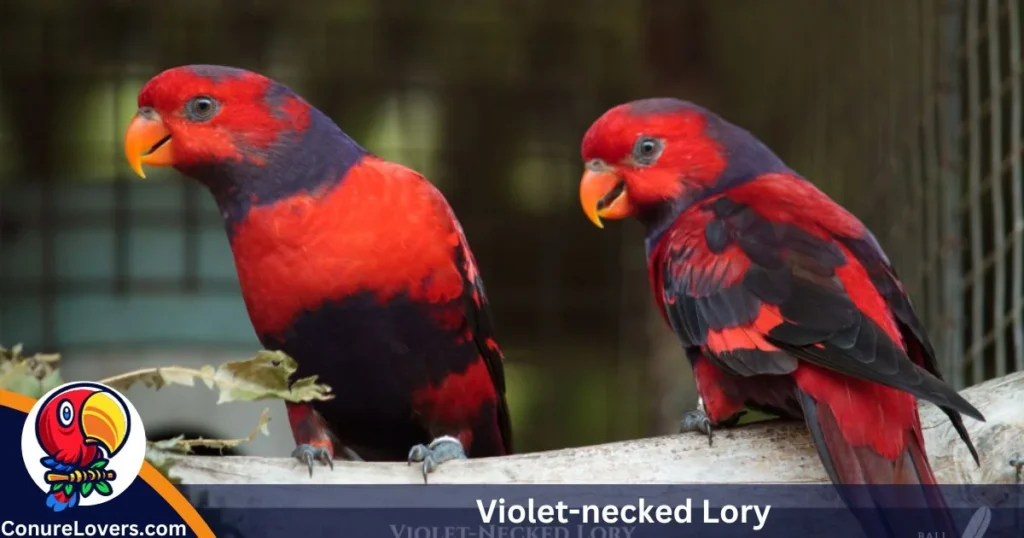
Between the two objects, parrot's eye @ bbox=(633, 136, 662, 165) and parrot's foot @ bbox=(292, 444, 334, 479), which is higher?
parrot's eye @ bbox=(633, 136, 662, 165)

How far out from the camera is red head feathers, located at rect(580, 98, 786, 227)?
3.92ft

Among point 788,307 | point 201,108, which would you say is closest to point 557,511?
point 788,307

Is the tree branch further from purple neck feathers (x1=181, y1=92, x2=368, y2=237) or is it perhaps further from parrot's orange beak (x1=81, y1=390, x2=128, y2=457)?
purple neck feathers (x1=181, y1=92, x2=368, y2=237)

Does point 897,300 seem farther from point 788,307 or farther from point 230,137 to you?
point 230,137

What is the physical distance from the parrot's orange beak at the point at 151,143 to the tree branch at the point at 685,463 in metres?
0.29

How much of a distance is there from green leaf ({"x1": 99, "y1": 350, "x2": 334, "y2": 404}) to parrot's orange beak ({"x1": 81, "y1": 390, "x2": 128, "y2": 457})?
2 centimetres

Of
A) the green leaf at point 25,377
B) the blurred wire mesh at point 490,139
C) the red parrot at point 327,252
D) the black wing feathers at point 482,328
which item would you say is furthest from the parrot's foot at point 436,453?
the blurred wire mesh at point 490,139

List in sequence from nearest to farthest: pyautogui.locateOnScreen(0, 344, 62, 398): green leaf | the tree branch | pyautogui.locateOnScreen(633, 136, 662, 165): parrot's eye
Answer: pyautogui.locateOnScreen(0, 344, 62, 398): green leaf < the tree branch < pyautogui.locateOnScreen(633, 136, 662, 165): parrot's eye

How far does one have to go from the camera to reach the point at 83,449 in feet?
3.12

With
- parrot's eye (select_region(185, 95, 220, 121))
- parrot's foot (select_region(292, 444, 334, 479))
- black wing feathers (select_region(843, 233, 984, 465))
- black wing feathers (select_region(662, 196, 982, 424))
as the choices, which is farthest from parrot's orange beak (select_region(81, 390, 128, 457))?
black wing feathers (select_region(843, 233, 984, 465))

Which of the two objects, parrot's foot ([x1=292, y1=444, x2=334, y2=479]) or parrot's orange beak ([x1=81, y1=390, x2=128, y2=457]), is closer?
parrot's orange beak ([x1=81, y1=390, x2=128, y2=457])

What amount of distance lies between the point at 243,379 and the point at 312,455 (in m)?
0.12

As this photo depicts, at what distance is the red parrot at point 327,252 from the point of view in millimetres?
1121


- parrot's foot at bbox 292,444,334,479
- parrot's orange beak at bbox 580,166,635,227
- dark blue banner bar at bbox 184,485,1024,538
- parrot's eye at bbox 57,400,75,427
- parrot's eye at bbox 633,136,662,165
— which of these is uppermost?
parrot's eye at bbox 633,136,662,165
